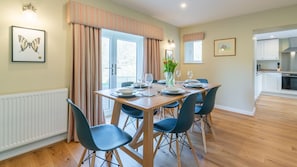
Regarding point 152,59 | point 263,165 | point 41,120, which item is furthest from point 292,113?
point 41,120

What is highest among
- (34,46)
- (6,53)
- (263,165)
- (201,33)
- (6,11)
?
(201,33)

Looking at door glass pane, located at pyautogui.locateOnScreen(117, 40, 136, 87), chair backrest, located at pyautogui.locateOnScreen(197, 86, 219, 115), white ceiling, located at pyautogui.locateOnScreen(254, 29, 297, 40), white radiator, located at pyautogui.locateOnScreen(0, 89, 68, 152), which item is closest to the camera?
white radiator, located at pyautogui.locateOnScreen(0, 89, 68, 152)

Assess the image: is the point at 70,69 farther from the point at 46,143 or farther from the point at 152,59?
the point at 152,59

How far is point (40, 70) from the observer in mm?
2258

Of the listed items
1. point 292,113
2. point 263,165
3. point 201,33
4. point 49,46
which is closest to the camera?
point 263,165

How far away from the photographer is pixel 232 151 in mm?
2199

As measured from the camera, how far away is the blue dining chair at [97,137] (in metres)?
1.26

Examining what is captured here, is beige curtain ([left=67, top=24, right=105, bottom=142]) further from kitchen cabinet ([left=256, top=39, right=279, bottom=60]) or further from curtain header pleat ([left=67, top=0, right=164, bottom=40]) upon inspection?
kitchen cabinet ([left=256, top=39, right=279, bottom=60])

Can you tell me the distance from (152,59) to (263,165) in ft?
9.72

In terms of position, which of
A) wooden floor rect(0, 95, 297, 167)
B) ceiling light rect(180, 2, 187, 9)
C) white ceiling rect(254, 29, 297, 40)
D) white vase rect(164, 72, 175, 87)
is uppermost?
white ceiling rect(254, 29, 297, 40)

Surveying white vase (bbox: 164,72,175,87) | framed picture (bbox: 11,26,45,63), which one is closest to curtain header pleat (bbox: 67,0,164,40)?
framed picture (bbox: 11,26,45,63)

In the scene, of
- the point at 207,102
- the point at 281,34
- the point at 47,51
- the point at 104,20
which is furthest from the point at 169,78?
the point at 281,34

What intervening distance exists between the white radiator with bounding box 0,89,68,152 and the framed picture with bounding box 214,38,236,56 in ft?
12.8

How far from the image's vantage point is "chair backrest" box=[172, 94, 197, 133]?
1575 mm
